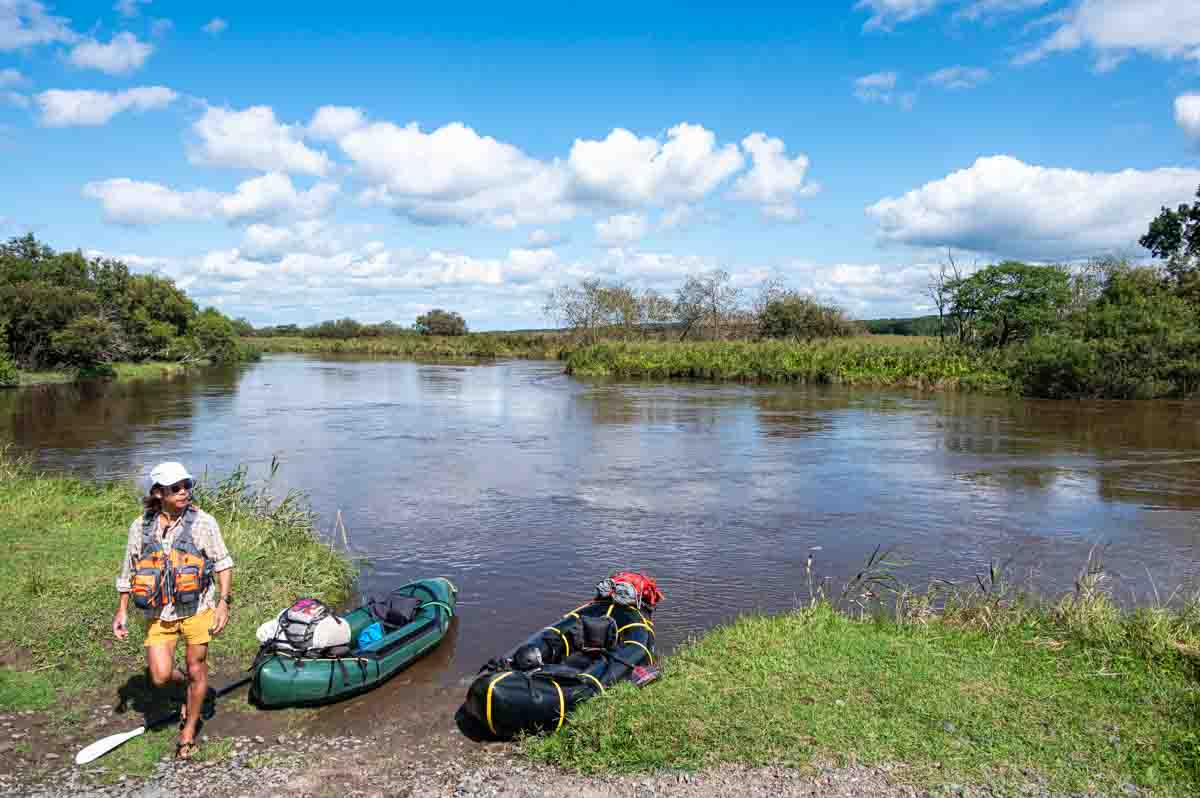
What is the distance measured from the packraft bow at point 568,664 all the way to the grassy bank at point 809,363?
3168 centimetres

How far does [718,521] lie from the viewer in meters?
13.8

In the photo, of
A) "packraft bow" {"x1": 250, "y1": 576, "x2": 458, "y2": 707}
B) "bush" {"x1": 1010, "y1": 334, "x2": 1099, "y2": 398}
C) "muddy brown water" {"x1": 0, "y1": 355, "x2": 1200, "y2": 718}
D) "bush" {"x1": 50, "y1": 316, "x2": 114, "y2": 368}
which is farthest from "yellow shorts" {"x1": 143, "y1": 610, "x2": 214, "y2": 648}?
"bush" {"x1": 50, "y1": 316, "x2": 114, "y2": 368}

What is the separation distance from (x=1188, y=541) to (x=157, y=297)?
2187 inches

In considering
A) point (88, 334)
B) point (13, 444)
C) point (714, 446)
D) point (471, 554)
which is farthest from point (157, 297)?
point (471, 554)

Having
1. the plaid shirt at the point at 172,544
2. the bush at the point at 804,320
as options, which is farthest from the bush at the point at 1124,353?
the plaid shirt at the point at 172,544

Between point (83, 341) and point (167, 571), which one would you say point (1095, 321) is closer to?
point (167, 571)

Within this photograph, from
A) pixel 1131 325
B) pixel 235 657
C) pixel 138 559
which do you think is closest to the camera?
pixel 138 559

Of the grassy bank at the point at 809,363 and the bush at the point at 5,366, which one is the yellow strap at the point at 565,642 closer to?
the grassy bank at the point at 809,363

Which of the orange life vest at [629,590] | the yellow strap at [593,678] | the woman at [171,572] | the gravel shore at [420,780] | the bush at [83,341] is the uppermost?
the bush at [83,341]

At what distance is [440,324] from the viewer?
106 m

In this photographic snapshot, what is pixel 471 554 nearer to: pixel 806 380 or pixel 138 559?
pixel 138 559

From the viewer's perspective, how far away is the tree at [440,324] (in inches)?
4178

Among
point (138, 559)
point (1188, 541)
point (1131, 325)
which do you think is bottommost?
point (1188, 541)

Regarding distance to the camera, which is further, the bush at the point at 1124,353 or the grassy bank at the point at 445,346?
the grassy bank at the point at 445,346
